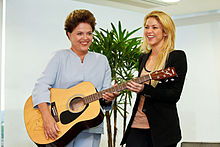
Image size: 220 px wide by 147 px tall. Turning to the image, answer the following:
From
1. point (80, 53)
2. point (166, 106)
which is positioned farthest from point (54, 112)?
point (166, 106)

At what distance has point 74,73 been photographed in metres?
2.09

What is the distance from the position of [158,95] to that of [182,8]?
3.48 meters

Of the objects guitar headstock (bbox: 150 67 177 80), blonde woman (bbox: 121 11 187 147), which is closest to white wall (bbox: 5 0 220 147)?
blonde woman (bbox: 121 11 187 147)

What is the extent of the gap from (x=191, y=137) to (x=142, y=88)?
385 centimetres

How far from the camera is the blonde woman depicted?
6.45 feet

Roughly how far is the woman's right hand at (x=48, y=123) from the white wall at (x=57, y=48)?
2.01 m

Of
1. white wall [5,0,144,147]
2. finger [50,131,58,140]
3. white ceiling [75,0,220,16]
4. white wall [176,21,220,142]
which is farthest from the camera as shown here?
white wall [176,21,220,142]

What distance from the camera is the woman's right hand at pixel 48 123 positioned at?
1989mm

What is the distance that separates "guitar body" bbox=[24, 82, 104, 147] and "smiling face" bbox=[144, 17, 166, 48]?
1.77 ft

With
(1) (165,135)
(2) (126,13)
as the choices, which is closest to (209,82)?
(2) (126,13)

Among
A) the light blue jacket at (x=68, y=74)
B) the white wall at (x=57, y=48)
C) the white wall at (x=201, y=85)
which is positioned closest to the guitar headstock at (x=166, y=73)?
the light blue jacket at (x=68, y=74)

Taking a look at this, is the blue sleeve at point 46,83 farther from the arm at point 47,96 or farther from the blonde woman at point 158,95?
the blonde woman at point 158,95

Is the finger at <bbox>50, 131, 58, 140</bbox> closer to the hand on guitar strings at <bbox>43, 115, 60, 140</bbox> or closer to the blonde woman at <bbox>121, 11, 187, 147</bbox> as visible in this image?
the hand on guitar strings at <bbox>43, 115, 60, 140</bbox>

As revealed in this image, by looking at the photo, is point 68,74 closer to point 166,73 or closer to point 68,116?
point 68,116
